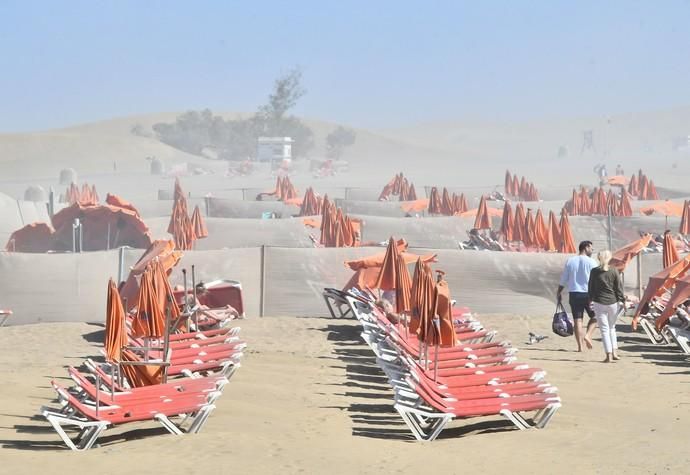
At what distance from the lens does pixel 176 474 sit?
8.03 metres

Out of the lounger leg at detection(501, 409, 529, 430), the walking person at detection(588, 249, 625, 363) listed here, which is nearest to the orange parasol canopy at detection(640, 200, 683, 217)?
the walking person at detection(588, 249, 625, 363)

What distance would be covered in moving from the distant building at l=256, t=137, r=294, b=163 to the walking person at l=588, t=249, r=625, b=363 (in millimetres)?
69633

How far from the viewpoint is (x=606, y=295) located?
13.5 m

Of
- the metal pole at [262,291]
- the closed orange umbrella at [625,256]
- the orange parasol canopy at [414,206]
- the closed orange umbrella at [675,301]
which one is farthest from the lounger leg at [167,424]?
the orange parasol canopy at [414,206]

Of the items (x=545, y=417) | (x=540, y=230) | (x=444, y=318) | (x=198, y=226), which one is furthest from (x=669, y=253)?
(x=198, y=226)

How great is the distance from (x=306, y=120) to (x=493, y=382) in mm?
149521

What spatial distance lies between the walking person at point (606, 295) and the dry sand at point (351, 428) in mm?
445

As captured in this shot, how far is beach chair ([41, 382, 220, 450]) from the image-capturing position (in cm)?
897

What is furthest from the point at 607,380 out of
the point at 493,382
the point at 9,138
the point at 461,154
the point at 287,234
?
the point at 461,154

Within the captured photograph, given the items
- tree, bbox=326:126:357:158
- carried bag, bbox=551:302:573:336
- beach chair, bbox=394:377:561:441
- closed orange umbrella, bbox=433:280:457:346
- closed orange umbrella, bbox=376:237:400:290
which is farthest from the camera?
tree, bbox=326:126:357:158

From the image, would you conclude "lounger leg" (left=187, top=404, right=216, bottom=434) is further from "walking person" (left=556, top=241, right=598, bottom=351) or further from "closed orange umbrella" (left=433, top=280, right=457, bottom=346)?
"walking person" (left=556, top=241, right=598, bottom=351)

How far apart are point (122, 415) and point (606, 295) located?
6.10 meters

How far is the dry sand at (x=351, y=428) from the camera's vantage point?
8.45 m

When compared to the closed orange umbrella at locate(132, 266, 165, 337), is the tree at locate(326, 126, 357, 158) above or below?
above
